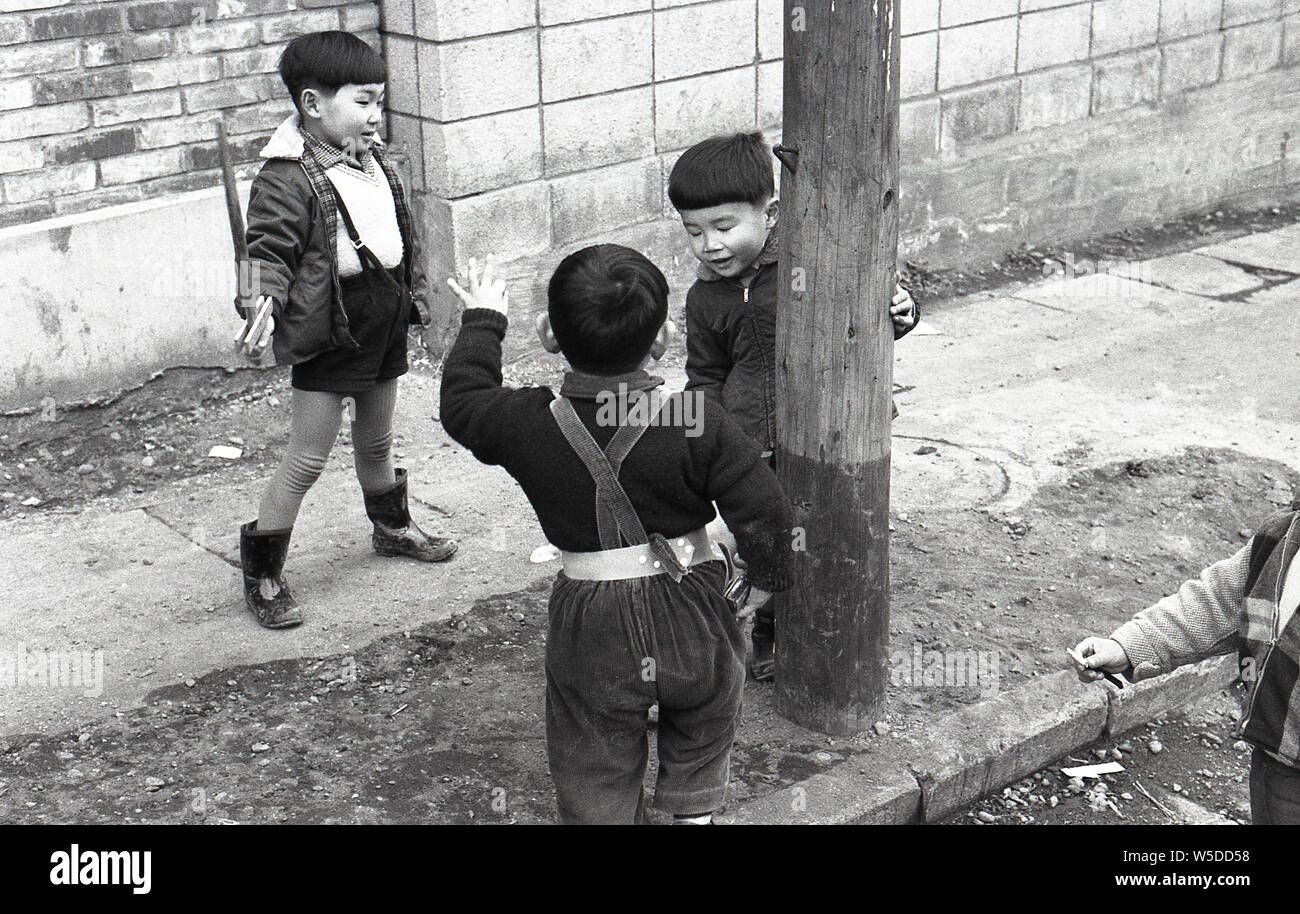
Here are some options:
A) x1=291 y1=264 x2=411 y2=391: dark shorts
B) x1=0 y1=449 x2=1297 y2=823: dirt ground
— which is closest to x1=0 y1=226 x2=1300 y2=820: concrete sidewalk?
x1=0 y1=449 x2=1297 y2=823: dirt ground

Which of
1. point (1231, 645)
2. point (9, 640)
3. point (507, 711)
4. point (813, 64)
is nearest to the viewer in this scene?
point (1231, 645)

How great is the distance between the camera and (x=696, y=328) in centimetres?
399

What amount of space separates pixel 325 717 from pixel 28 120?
269cm

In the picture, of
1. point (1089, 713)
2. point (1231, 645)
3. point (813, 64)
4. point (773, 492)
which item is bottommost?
point (1089, 713)

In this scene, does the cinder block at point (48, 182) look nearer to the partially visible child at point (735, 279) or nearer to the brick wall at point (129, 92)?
the brick wall at point (129, 92)

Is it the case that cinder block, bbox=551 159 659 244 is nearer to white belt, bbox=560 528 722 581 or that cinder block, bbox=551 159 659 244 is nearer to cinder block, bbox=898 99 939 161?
cinder block, bbox=898 99 939 161

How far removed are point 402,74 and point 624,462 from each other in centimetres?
380

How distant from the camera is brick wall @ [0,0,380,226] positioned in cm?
541

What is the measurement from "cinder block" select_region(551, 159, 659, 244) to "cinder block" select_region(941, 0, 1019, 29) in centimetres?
185

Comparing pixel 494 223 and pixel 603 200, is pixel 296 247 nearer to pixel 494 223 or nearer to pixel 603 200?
pixel 494 223

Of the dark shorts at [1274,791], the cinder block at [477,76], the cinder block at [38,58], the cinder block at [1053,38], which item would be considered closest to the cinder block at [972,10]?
the cinder block at [1053,38]

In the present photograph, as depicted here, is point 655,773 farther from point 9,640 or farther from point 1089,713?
point 9,640

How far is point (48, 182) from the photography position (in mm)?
5531
